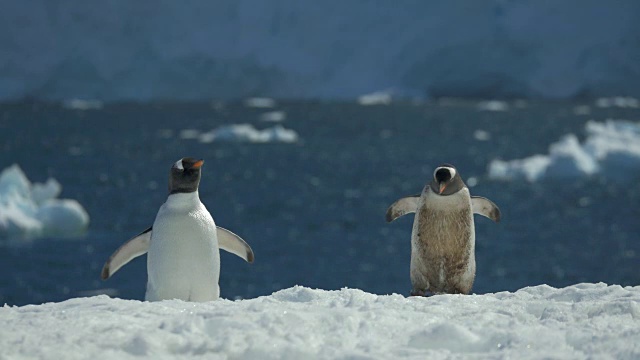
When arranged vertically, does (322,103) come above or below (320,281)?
above

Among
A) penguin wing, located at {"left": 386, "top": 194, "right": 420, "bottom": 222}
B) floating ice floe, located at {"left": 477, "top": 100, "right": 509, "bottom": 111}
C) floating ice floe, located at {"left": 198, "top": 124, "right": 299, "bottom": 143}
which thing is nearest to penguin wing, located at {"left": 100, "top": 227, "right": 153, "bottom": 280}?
penguin wing, located at {"left": 386, "top": 194, "right": 420, "bottom": 222}

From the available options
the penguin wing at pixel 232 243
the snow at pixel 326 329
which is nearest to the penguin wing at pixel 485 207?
the penguin wing at pixel 232 243

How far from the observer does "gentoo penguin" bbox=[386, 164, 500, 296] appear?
673 cm

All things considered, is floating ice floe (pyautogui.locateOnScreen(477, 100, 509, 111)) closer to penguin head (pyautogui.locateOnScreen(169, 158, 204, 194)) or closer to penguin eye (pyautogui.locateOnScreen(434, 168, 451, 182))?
penguin eye (pyautogui.locateOnScreen(434, 168, 451, 182))

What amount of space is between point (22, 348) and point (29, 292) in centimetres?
1469

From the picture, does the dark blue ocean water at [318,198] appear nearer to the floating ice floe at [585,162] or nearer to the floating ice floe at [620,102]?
the floating ice floe at [585,162]

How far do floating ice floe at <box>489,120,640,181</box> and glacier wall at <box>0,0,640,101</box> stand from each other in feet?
68.1

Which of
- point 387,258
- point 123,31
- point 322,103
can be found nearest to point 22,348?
point 387,258

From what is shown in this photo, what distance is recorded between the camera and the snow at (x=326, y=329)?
4301 millimetres

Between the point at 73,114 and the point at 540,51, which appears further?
the point at 73,114

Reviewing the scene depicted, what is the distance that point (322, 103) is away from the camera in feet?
230

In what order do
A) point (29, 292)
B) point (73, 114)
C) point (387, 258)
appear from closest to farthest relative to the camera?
point (29, 292), point (387, 258), point (73, 114)

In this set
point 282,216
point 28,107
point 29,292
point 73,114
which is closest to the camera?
point 29,292

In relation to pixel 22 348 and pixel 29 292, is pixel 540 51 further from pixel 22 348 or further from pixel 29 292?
pixel 22 348
